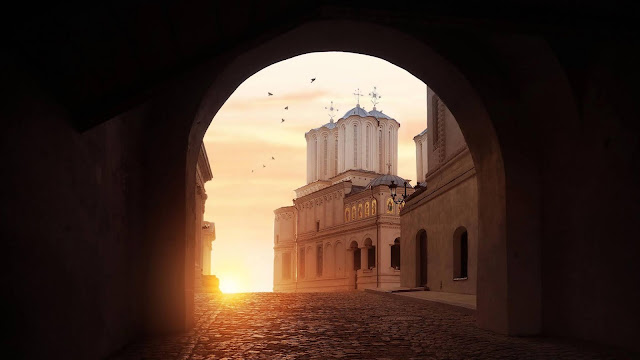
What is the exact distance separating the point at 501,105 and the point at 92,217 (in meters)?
5.16

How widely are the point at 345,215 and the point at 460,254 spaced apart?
30.7 meters

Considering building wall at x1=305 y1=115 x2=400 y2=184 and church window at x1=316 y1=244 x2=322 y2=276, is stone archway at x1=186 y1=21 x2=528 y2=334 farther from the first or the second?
building wall at x1=305 y1=115 x2=400 y2=184

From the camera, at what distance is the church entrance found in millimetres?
24578

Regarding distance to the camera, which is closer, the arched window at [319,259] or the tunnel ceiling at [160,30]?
the tunnel ceiling at [160,30]

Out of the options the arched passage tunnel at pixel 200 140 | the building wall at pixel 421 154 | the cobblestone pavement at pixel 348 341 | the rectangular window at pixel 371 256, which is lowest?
the cobblestone pavement at pixel 348 341

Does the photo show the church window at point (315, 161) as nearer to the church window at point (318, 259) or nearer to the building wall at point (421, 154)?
the church window at point (318, 259)

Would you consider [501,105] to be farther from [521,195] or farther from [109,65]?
[109,65]

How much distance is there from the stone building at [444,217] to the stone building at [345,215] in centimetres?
1833

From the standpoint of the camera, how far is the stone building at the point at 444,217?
17.5 m

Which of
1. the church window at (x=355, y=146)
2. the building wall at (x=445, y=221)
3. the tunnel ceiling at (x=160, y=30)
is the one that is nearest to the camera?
the tunnel ceiling at (x=160, y=30)

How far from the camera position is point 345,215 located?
49.9 metres

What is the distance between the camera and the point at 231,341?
284 inches

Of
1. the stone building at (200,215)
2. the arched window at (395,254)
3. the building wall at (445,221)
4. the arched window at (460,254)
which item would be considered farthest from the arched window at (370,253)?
the arched window at (460,254)

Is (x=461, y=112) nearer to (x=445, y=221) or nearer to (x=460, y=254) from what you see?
(x=460, y=254)
